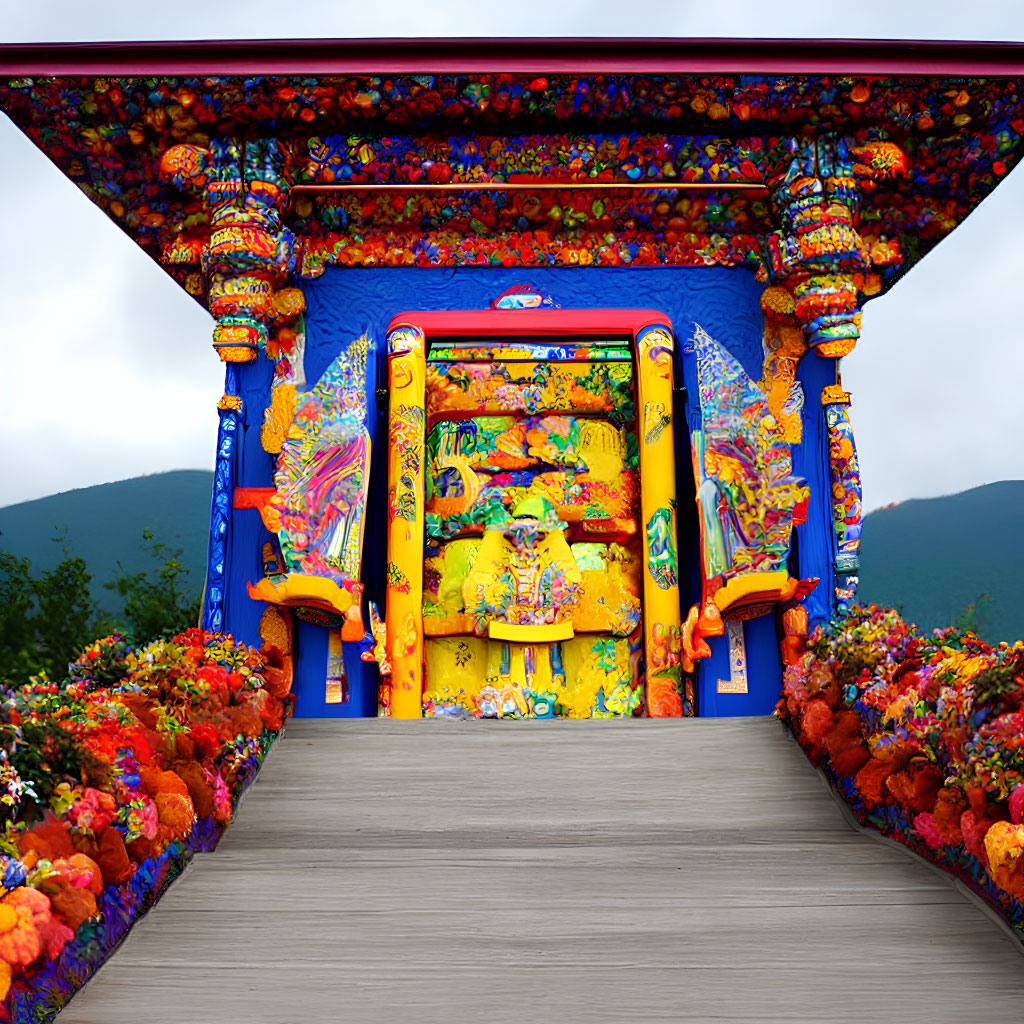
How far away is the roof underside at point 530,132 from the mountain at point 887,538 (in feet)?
39.7

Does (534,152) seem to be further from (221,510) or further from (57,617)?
(57,617)

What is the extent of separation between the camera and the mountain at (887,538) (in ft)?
53.8

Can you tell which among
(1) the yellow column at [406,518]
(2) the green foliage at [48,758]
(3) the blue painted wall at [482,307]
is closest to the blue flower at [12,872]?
(2) the green foliage at [48,758]

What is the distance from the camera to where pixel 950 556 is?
17.4m

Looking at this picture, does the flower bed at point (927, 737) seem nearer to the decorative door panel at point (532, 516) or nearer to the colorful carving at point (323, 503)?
the decorative door panel at point (532, 516)

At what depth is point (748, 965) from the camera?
187 cm

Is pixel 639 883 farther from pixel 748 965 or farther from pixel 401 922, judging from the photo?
pixel 401 922

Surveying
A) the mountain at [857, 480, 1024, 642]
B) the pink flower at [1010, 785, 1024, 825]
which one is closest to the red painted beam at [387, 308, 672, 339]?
the pink flower at [1010, 785, 1024, 825]

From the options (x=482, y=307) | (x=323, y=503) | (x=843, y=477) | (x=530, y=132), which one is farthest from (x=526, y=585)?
(x=530, y=132)

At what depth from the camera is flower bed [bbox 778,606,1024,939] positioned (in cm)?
203

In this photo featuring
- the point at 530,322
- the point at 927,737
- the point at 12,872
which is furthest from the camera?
the point at 530,322

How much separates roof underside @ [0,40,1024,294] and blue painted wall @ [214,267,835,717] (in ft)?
0.39

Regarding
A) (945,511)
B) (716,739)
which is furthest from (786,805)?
(945,511)

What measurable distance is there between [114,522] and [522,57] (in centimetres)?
1582
